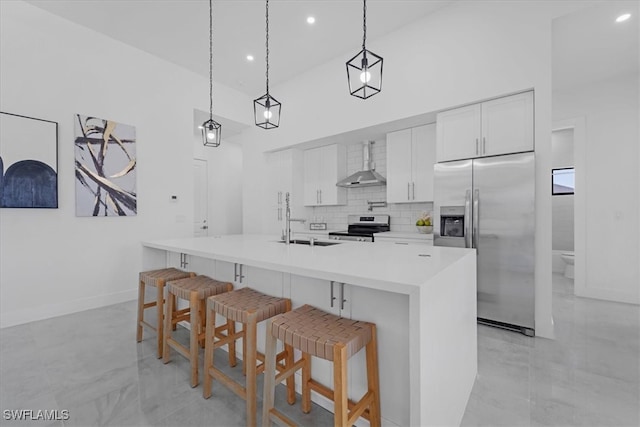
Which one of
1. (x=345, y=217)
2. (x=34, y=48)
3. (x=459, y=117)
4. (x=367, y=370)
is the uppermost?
(x=34, y=48)

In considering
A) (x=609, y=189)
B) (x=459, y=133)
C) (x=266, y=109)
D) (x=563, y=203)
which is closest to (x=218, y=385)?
(x=266, y=109)

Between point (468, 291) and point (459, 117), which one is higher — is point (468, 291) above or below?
below

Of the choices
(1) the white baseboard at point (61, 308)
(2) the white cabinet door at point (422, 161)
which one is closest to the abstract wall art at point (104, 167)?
(1) the white baseboard at point (61, 308)

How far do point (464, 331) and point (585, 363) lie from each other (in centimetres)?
132

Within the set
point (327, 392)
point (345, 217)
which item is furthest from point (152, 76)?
point (327, 392)

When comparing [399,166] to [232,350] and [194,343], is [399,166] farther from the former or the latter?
[194,343]

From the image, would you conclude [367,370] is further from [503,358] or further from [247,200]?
[247,200]

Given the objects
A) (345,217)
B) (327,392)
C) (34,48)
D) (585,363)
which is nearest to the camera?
(327,392)

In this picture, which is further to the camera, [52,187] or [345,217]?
[345,217]

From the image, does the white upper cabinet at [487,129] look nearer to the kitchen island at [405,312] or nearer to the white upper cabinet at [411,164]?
the white upper cabinet at [411,164]

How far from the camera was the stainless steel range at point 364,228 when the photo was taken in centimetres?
406

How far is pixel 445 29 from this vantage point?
10.2 ft

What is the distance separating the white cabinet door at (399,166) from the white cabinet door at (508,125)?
109 centimetres

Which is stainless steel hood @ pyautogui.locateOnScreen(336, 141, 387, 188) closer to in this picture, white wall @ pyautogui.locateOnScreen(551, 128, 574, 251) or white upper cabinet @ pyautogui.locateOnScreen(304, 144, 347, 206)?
white upper cabinet @ pyautogui.locateOnScreen(304, 144, 347, 206)
